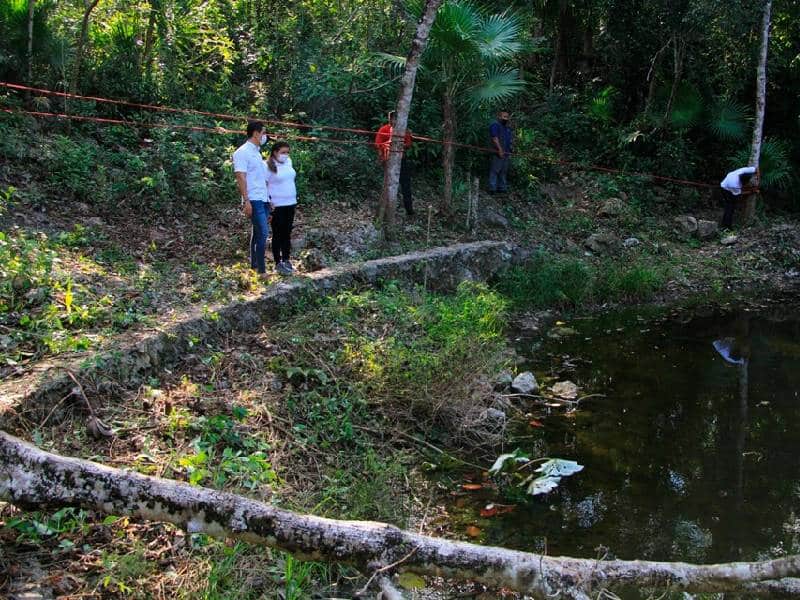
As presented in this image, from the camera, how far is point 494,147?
1271 cm

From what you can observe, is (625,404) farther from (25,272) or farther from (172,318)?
(25,272)

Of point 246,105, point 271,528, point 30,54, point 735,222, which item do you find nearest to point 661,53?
point 735,222

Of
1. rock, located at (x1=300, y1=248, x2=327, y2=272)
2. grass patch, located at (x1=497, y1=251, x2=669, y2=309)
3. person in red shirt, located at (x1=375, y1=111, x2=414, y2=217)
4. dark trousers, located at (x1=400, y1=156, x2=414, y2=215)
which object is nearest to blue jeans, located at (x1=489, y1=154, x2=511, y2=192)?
grass patch, located at (x1=497, y1=251, x2=669, y2=309)

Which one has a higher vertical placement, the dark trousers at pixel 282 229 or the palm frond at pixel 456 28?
the palm frond at pixel 456 28

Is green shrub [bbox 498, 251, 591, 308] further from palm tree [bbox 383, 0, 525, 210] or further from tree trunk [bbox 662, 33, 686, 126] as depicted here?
tree trunk [bbox 662, 33, 686, 126]

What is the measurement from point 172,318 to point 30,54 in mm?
5579

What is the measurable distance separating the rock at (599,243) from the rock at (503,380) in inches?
219

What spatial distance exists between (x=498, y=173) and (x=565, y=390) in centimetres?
650

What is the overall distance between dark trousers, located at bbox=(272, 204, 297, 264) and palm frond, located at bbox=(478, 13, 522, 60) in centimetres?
410

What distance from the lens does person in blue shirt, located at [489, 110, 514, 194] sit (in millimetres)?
12492

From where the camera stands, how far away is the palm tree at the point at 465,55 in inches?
384

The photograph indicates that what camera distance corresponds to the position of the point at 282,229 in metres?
7.68

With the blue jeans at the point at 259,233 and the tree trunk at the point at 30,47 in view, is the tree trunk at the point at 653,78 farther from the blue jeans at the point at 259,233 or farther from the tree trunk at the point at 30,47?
the tree trunk at the point at 30,47

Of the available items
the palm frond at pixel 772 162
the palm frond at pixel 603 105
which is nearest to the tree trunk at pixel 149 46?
the palm frond at pixel 603 105
